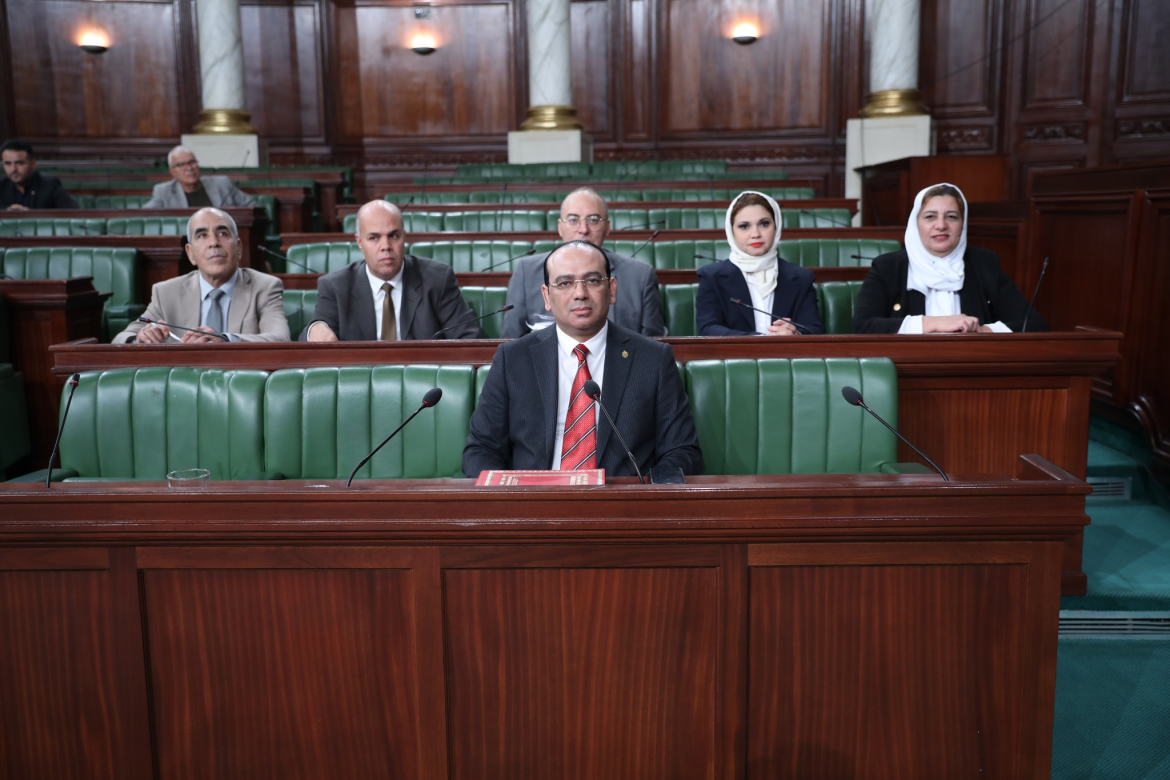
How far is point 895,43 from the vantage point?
7.37 meters

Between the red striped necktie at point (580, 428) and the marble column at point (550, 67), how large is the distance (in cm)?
633

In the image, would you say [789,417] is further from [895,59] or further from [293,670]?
[895,59]

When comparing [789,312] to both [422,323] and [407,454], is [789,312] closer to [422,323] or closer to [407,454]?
[422,323]

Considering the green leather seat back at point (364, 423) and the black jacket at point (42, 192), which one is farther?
the black jacket at point (42, 192)

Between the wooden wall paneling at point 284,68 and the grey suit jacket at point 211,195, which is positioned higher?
the wooden wall paneling at point 284,68

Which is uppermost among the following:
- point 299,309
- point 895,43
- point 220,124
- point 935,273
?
point 895,43

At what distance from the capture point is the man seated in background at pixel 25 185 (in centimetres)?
531

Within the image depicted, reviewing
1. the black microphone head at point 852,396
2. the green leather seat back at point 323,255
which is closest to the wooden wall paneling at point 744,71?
the green leather seat back at point 323,255

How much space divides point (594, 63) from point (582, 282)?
7.51 metres

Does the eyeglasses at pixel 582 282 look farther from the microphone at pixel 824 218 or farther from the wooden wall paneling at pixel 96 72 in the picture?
the wooden wall paneling at pixel 96 72

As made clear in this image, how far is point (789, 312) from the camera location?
10.1ft

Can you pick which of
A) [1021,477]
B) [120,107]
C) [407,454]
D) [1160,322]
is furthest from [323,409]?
[120,107]

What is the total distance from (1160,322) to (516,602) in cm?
272

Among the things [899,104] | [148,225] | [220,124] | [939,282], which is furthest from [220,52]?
[939,282]
